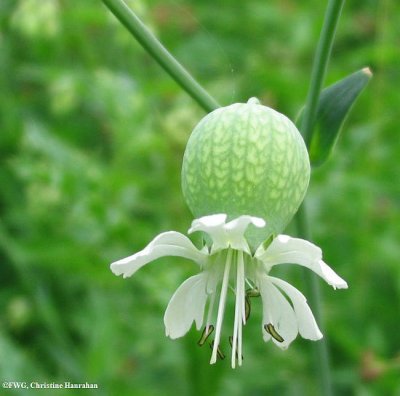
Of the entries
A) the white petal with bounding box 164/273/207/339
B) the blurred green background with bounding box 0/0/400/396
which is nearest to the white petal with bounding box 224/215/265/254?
the white petal with bounding box 164/273/207/339

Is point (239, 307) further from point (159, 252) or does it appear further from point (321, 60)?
point (321, 60)

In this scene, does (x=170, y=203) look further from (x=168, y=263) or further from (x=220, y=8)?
(x=220, y=8)

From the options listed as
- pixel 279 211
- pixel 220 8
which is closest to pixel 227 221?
pixel 279 211

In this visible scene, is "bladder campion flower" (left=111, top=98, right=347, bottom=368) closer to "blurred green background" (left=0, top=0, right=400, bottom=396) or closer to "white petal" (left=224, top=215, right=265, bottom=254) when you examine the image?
"white petal" (left=224, top=215, right=265, bottom=254)

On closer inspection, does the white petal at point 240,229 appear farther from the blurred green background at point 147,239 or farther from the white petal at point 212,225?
the blurred green background at point 147,239

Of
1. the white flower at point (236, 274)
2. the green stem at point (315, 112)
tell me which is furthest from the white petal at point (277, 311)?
the green stem at point (315, 112)

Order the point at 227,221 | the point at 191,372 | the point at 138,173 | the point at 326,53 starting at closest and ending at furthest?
1. the point at 227,221
2. the point at 326,53
3. the point at 191,372
4. the point at 138,173
